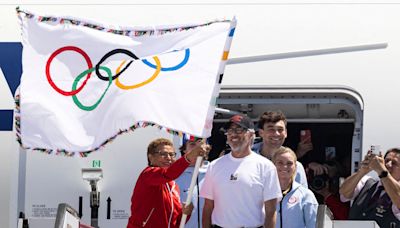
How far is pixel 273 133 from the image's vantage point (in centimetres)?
865

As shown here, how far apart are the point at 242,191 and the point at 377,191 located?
125cm

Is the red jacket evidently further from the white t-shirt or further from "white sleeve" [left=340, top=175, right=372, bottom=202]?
"white sleeve" [left=340, top=175, right=372, bottom=202]

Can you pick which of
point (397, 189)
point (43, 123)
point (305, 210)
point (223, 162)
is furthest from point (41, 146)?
point (397, 189)

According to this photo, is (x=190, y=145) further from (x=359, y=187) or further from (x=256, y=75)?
(x=359, y=187)

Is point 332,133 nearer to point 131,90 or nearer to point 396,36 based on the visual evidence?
point 396,36

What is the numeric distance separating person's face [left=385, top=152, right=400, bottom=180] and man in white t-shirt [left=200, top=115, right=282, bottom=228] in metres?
1.06

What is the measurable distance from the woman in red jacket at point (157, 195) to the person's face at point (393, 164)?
5.26 feet

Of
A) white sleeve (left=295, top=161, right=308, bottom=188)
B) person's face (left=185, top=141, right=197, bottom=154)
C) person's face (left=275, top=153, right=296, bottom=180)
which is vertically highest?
person's face (left=185, top=141, right=197, bottom=154)

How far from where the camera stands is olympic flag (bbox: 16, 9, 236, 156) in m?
7.62

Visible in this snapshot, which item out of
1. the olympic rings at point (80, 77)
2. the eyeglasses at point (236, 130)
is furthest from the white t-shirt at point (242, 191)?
the olympic rings at point (80, 77)

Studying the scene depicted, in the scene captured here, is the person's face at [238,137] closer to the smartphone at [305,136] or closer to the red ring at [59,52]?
the red ring at [59,52]

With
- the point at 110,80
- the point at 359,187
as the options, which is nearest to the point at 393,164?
the point at 359,187

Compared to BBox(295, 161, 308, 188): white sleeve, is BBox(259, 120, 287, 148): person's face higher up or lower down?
higher up

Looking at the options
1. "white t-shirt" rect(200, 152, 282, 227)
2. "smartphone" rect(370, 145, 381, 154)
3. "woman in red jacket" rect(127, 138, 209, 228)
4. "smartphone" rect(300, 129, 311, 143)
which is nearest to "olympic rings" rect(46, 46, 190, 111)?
"woman in red jacket" rect(127, 138, 209, 228)
